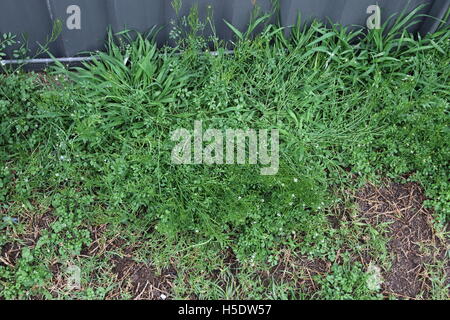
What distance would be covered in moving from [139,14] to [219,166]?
1179 millimetres

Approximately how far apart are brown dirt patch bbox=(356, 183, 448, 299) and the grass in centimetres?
4

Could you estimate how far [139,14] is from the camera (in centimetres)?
354

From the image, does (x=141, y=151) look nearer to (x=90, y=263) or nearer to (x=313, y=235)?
(x=90, y=263)

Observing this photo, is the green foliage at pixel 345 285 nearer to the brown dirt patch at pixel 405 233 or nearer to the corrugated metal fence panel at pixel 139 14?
the brown dirt patch at pixel 405 233

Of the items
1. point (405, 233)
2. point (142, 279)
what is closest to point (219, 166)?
point (142, 279)

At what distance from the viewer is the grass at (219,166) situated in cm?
316

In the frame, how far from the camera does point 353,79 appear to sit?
3.72 metres

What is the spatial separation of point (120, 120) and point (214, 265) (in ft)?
3.71

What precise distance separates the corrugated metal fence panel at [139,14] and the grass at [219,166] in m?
0.10

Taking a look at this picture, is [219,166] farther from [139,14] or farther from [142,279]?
[139,14]

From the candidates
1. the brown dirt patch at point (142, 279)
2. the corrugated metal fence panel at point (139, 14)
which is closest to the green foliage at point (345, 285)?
the brown dirt patch at point (142, 279)

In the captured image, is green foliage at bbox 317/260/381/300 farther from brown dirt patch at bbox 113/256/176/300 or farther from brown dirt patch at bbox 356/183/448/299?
brown dirt patch at bbox 113/256/176/300

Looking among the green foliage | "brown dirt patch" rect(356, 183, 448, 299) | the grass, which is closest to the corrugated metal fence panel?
the grass
